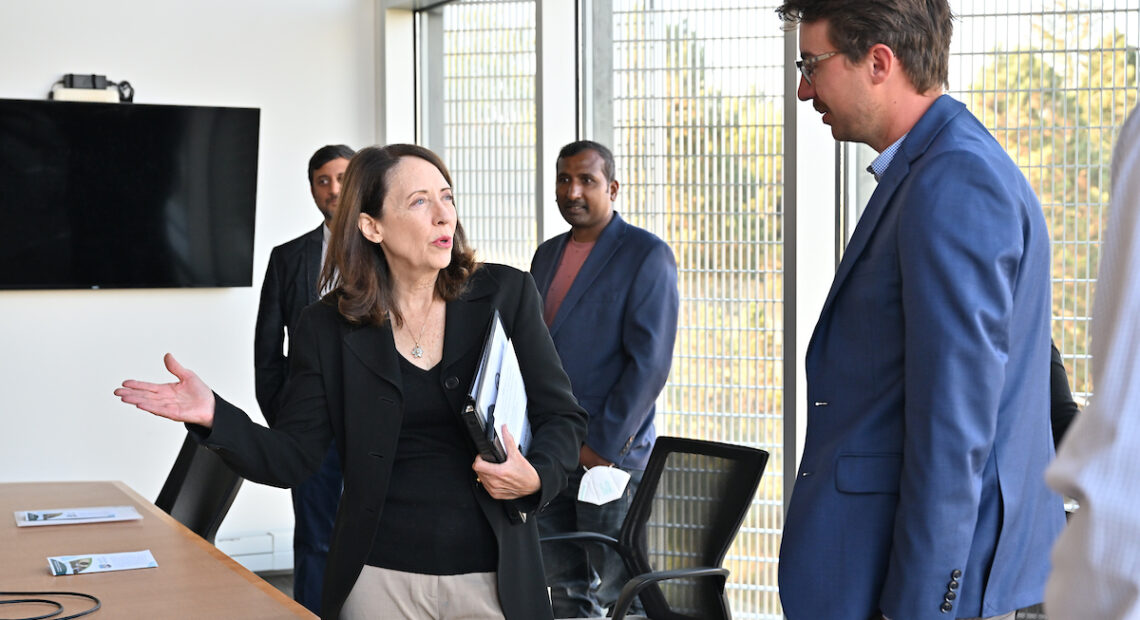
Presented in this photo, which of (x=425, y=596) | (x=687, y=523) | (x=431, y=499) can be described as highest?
(x=431, y=499)

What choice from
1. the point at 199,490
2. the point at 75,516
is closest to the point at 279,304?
the point at 199,490

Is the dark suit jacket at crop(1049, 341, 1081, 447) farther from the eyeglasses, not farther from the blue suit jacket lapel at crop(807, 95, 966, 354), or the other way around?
the eyeglasses

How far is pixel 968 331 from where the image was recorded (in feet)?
5.41

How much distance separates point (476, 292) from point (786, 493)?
78.0 inches

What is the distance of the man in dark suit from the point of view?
454 centimetres

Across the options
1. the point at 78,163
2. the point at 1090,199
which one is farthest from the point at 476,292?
the point at 78,163

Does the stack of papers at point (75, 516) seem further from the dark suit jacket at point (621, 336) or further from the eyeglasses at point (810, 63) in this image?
the eyeglasses at point (810, 63)

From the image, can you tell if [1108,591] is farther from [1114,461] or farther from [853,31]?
[853,31]

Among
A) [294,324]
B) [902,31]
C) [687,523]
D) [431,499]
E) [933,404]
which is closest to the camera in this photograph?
[933,404]

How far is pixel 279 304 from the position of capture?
15.0 ft

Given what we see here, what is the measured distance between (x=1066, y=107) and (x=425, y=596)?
86.5 inches

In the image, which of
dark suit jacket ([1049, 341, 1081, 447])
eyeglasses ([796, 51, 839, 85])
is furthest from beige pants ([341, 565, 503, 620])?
dark suit jacket ([1049, 341, 1081, 447])

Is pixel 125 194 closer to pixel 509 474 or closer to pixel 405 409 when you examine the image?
pixel 405 409

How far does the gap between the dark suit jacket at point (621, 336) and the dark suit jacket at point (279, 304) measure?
3.57 feet
